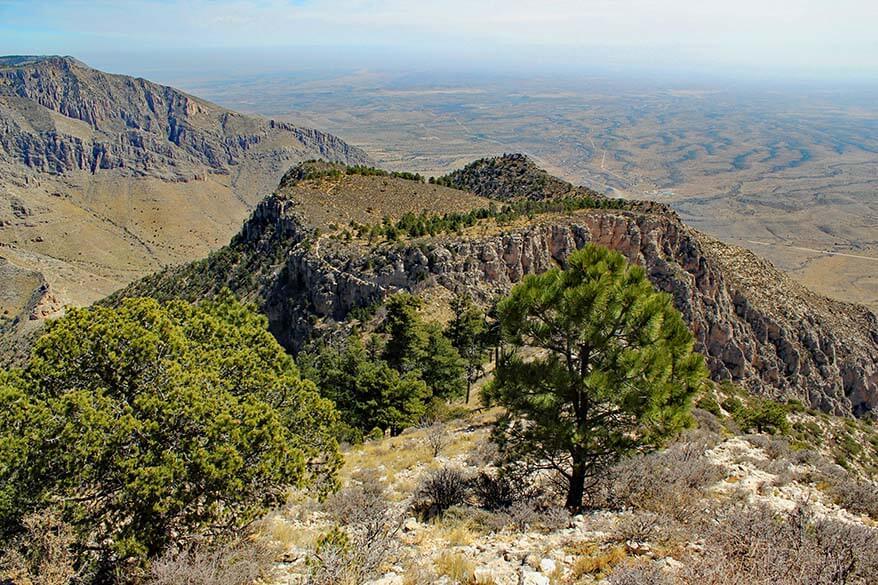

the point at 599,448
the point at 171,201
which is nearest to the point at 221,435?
the point at 599,448

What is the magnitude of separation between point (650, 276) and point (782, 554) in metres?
44.7

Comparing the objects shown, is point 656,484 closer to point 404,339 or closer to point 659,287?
point 404,339

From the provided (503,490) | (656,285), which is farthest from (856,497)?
(656,285)

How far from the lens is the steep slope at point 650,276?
44.2 m

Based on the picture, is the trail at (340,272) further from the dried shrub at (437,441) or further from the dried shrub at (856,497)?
the dried shrub at (856,497)

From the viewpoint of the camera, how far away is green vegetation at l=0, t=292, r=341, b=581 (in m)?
7.31

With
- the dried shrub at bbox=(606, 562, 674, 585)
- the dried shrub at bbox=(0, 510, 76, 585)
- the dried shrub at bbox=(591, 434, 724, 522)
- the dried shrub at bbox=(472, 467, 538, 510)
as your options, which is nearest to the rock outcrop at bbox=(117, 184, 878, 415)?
the dried shrub at bbox=(472, 467, 538, 510)

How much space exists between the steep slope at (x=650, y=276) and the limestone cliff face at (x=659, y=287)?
0.35 feet

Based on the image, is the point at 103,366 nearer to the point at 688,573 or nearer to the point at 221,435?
the point at 221,435

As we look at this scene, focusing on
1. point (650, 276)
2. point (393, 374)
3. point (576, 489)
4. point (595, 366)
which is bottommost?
point (393, 374)

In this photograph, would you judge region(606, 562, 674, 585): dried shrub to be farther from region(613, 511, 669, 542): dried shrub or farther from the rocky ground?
region(613, 511, 669, 542): dried shrub

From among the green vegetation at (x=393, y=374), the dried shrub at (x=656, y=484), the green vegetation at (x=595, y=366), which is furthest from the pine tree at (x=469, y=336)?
the green vegetation at (x=595, y=366)

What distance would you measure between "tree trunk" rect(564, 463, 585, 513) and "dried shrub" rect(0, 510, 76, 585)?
337 inches

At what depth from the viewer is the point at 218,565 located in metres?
7.61
